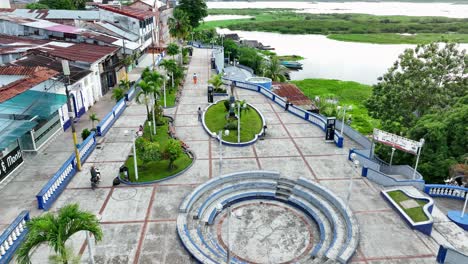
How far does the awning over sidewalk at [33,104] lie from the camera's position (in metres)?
24.0

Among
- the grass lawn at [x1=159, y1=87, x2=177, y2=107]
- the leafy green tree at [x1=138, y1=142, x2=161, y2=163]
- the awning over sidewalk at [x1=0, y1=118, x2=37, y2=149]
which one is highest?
the awning over sidewalk at [x1=0, y1=118, x2=37, y2=149]

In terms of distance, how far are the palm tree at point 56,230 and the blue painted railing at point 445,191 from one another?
1931cm

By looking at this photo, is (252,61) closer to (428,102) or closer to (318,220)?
(428,102)

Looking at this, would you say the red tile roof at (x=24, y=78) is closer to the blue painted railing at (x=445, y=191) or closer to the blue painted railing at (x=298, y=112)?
the blue painted railing at (x=298, y=112)

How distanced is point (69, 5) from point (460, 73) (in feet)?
288

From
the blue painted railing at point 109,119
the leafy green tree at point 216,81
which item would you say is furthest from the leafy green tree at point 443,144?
the blue painted railing at point 109,119

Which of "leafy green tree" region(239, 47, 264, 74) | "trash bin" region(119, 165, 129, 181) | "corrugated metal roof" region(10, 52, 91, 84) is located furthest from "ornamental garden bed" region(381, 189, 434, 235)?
"leafy green tree" region(239, 47, 264, 74)

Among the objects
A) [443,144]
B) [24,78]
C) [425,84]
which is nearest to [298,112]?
[425,84]

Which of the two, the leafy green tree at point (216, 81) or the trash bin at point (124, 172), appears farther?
the leafy green tree at point (216, 81)

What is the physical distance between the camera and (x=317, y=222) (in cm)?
1981

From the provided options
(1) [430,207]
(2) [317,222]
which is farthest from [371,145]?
(2) [317,222]

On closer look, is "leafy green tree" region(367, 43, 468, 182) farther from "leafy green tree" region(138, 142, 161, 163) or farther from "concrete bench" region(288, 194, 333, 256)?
"leafy green tree" region(138, 142, 161, 163)

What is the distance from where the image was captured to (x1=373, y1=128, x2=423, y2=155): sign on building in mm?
21469

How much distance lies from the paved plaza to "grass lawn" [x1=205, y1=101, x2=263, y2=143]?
44.9 inches
